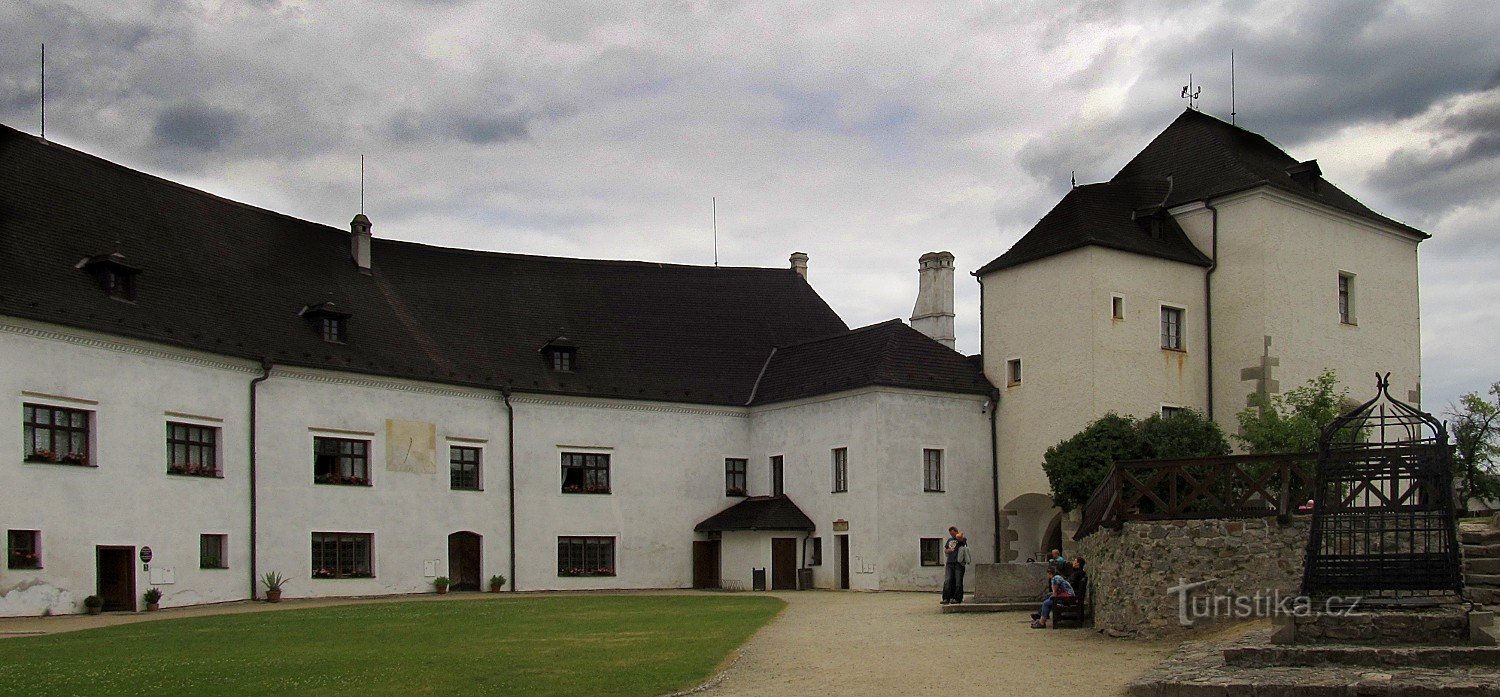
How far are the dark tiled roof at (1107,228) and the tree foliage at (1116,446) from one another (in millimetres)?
4833

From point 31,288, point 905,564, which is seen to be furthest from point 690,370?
point 31,288

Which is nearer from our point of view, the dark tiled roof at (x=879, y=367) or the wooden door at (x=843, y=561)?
the wooden door at (x=843, y=561)

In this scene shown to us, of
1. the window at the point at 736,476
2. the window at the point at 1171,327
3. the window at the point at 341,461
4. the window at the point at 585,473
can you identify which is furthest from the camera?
the window at the point at 736,476

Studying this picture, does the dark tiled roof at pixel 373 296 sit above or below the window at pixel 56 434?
above

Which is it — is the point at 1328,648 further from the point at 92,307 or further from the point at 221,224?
the point at 221,224

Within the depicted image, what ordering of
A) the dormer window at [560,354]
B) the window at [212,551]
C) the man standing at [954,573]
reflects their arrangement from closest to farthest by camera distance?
the man standing at [954,573], the window at [212,551], the dormer window at [560,354]

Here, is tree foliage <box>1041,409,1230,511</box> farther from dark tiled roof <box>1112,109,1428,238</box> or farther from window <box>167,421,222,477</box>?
window <box>167,421,222,477</box>

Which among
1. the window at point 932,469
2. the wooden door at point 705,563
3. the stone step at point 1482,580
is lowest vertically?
the wooden door at point 705,563

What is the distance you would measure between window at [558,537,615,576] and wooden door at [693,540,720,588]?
2.65m

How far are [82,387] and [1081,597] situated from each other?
19.3m

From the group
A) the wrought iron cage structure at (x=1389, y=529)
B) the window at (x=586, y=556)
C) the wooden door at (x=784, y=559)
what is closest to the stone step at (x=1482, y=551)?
the wrought iron cage structure at (x=1389, y=529)

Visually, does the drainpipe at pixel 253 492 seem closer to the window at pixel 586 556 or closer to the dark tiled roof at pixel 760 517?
the window at pixel 586 556

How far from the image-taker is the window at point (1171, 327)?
39.2 meters

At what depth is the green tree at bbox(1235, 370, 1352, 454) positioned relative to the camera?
3500 centimetres
